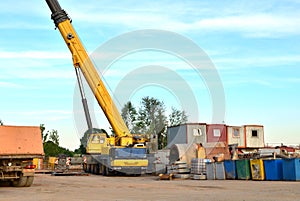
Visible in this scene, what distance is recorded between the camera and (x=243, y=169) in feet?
102

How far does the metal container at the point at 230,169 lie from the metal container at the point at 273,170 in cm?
257

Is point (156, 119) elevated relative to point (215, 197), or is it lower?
elevated

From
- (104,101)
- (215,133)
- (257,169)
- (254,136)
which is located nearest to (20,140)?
(257,169)

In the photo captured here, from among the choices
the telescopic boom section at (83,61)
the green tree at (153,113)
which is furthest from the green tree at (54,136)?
the telescopic boom section at (83,61)

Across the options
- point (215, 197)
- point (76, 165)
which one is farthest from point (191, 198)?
point (76, 165)

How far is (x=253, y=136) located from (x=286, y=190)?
34.9m

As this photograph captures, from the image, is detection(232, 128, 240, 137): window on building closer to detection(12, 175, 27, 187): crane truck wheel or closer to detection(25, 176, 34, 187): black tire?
detection(25, 176, 34, 187): black tire

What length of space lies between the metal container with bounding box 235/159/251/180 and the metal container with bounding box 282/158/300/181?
238 centimetres

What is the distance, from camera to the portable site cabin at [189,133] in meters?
51.2

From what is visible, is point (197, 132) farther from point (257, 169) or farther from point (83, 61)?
point (257, 169)

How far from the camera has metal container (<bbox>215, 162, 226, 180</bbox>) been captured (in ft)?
105

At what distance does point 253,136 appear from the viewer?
185ft

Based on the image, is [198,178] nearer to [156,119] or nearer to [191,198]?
[191,198]

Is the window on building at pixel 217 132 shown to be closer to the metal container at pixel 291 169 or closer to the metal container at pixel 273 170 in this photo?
the metal container at pixel 273 170
